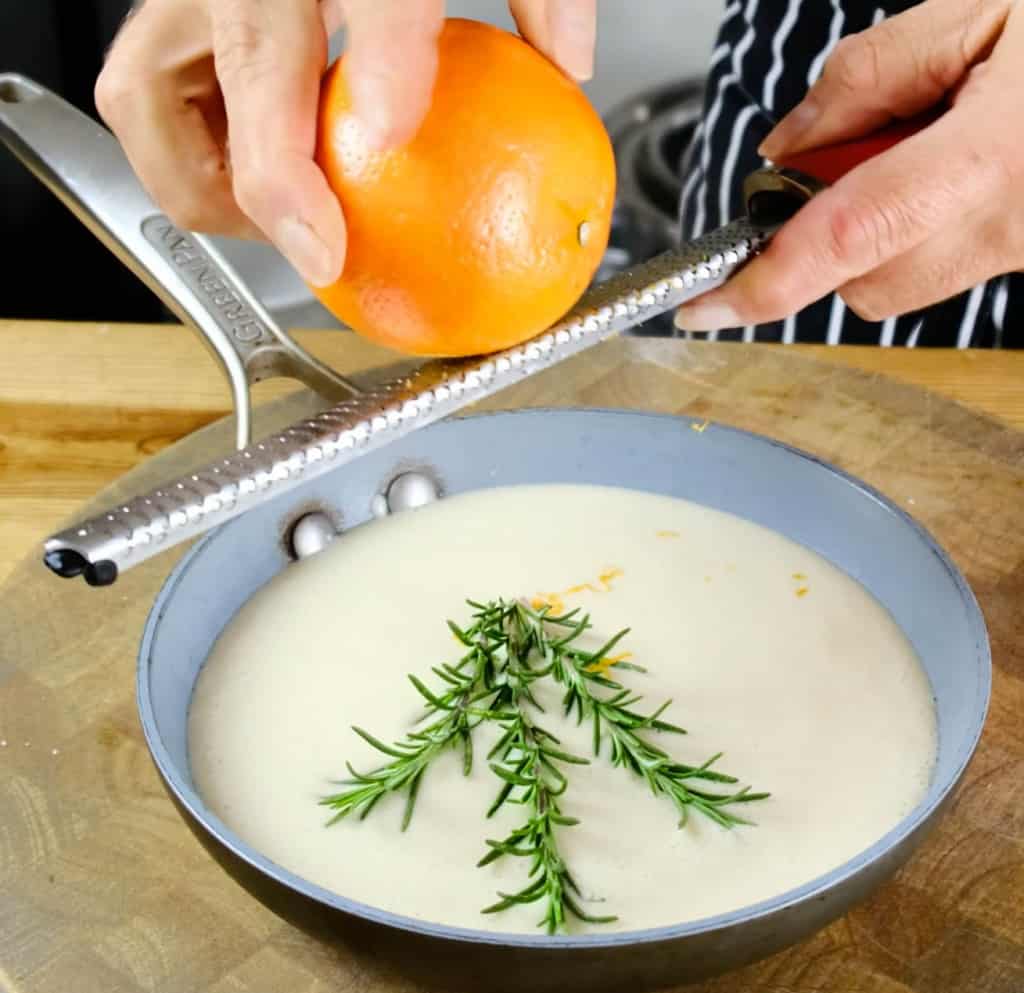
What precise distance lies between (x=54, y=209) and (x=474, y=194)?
164 centimetres

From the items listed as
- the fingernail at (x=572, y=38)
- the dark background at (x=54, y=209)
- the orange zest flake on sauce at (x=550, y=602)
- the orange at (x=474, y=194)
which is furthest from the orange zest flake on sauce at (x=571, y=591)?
the dark background at (x=54, y=209)

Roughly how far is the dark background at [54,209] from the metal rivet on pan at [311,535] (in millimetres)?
1271

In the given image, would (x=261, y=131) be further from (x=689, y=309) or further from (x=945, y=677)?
(x=945, y=677)

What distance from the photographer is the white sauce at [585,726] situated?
778 mm

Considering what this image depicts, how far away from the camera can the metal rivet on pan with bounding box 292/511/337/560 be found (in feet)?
3.42

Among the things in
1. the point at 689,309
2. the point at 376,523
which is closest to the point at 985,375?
the point at 689,309

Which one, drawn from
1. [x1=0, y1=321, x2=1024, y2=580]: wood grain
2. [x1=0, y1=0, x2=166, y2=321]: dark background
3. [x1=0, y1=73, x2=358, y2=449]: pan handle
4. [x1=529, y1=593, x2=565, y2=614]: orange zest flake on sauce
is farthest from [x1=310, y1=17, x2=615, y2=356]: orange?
[x1=0, y1=0, x2=166, y2=321]: dark background

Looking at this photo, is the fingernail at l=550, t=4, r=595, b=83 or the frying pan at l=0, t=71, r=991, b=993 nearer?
the frying pan at l=0, t=71, r=991, b=993

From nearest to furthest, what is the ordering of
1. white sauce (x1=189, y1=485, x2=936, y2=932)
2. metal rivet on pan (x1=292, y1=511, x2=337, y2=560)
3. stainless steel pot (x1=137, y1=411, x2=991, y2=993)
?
1. stainless steel pot (x1=137, y1=411, x2=991, y2=993)
2. white sauce (x1=189, y1=485, x2=936, y2=932)
3. metal rivet on pan (x1=292, y1=511, x2=337, y2=560)

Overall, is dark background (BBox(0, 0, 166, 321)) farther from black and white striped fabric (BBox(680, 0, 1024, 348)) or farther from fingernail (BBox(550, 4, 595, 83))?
fingernail (BBox(550, 4, 595, 83))

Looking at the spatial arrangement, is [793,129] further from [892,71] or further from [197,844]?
[197,844]

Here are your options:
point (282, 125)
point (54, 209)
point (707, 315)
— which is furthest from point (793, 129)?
point (54, 209)

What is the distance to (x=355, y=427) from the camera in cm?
84

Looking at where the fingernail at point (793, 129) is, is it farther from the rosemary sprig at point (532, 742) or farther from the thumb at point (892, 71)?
the rosemary sprig at point (532, 742)
